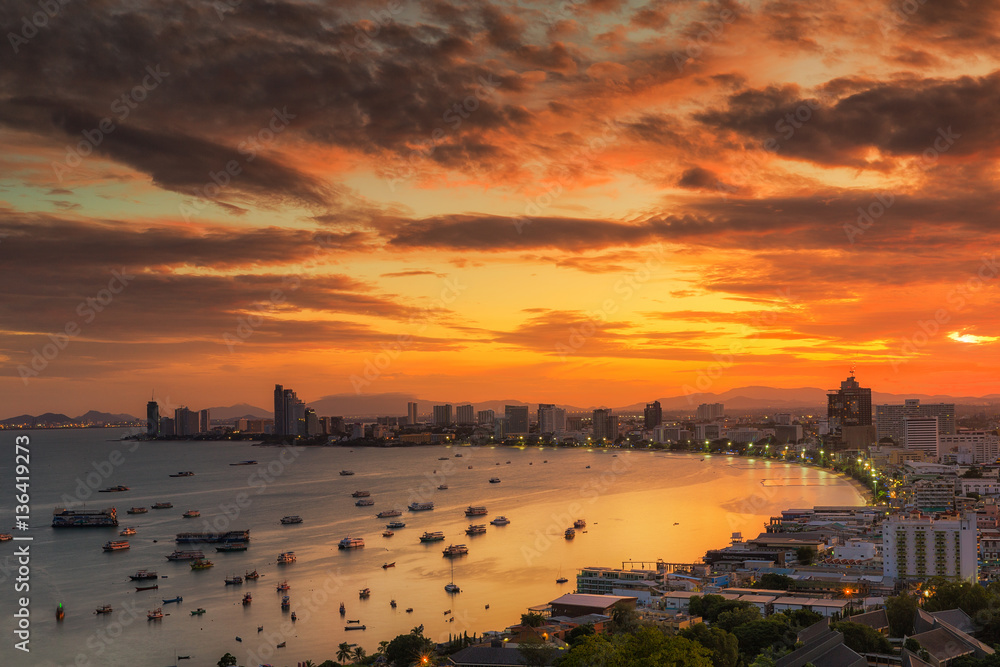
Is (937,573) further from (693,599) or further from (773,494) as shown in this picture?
(773,494)

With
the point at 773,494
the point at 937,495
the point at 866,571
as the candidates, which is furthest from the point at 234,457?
the point at 866,571

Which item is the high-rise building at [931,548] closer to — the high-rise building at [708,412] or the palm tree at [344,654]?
the palm tree at [344,654]

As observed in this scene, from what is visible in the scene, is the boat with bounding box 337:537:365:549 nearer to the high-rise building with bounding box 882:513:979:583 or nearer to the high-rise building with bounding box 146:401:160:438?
the high-rise building with bounding box 882:513:979:583

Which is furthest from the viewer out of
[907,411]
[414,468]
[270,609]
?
[907,411]

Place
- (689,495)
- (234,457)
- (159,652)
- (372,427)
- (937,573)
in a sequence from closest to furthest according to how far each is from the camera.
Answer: (159,652) → (937,573) → (689,495) → (234,457) → (372,427)

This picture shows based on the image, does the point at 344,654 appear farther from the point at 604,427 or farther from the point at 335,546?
the point at 604,427

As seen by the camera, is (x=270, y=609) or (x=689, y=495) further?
(x=689, y=495)

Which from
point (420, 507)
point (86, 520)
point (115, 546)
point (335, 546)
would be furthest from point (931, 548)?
point (86, 520)
